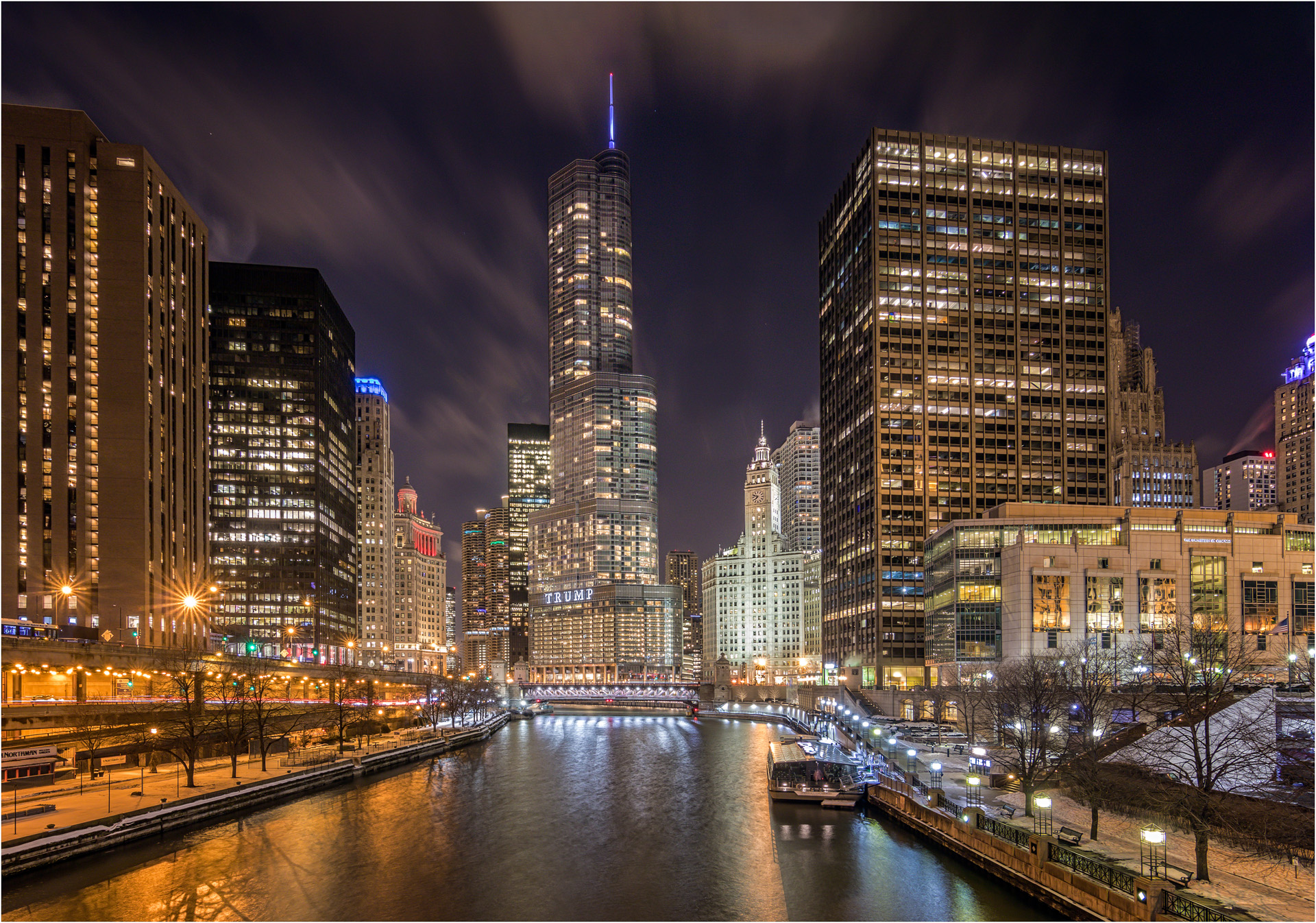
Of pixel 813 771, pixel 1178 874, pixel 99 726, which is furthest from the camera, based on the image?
pixel 99 726

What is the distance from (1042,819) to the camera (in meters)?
53.7

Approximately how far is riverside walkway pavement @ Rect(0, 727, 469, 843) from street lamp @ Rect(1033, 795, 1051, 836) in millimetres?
60378

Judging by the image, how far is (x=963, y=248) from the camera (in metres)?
183

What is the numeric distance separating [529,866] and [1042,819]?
32446mm

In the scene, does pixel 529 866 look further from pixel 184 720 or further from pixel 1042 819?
pixel 184 720

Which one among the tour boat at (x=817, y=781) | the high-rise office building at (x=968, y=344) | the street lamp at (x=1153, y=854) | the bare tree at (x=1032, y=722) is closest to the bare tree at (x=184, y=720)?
the tour boat at (x=817, y=781)

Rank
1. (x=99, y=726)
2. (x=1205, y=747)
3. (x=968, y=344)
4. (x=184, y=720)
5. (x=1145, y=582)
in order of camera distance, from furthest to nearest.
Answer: (x=968, y=344)
(x=1145, y=582)
(x=184, y=720)
(x=99, y=726)
(x=1205, y=747)

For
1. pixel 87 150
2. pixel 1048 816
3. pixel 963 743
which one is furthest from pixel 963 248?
pixel 87 150

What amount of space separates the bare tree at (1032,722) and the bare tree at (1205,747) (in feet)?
18.2

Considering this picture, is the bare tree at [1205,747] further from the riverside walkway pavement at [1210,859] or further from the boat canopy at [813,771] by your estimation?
the boat canopy at [813,771]

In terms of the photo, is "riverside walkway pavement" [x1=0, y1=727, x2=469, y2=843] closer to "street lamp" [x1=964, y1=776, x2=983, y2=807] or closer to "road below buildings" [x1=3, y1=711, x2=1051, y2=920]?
"road below buildings" [x1=3, y1=711, x2=1051, y2=920]

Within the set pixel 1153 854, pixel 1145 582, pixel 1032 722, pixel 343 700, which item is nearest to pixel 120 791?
pixel 343 700

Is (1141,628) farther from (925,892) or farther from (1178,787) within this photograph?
(925,892)

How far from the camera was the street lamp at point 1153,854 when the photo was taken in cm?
4175
